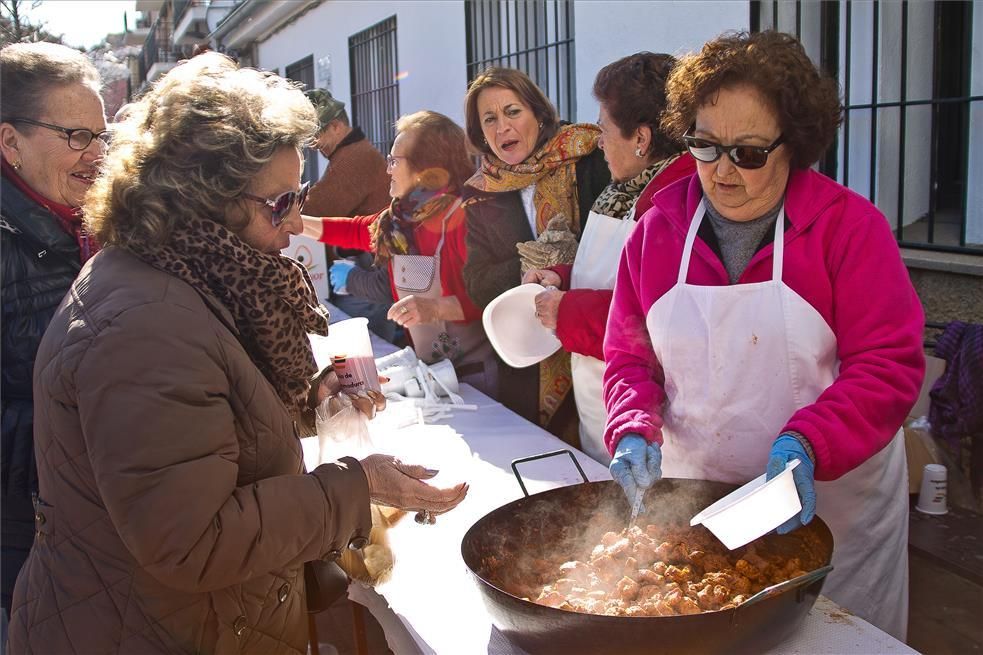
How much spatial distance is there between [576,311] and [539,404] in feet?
2.65

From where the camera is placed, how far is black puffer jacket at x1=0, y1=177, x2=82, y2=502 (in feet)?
6.82

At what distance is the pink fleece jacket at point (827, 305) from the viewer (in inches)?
67.9

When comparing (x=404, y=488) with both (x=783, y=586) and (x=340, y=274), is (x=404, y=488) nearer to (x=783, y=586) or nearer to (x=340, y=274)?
(x=783, y=586)

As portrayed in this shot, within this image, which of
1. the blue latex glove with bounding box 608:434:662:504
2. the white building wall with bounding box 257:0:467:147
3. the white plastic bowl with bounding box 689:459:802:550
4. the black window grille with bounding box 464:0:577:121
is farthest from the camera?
the white building wall with bounding box 257:0:467:147

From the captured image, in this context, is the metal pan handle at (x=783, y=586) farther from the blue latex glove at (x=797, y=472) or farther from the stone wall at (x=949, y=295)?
the stone wall at (x=949, y=295)

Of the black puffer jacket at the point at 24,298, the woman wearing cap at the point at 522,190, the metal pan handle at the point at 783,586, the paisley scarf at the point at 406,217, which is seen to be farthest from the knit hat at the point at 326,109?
the metal pan handle at the point at 783,586

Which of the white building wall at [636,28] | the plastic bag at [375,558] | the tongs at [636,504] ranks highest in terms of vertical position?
the white building wall at [636,28]

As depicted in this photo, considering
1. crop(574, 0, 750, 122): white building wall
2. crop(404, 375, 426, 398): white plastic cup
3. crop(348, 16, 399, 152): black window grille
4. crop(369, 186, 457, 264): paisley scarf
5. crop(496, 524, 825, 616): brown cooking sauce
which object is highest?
crop(348, 16, 399, 152): black window grille

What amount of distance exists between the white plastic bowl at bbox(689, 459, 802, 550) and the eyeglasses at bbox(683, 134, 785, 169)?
73 cm

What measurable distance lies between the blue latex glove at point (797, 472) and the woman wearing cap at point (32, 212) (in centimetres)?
172

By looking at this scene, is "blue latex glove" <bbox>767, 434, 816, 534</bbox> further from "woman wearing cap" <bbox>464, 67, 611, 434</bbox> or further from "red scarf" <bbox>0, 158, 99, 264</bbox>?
"red scarf" <bbox>0, 158, 99, 264</bbox>

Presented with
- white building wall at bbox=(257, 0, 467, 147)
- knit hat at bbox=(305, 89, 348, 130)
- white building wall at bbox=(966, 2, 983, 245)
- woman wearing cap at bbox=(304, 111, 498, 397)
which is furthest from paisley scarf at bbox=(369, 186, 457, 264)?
white building wall at bbox=(257, 0, 467, 147)

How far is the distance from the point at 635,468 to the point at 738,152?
2.41 feet

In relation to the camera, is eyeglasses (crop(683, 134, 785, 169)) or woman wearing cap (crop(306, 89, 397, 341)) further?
woman wearing cap (crop(306, 89, 397, 341))
